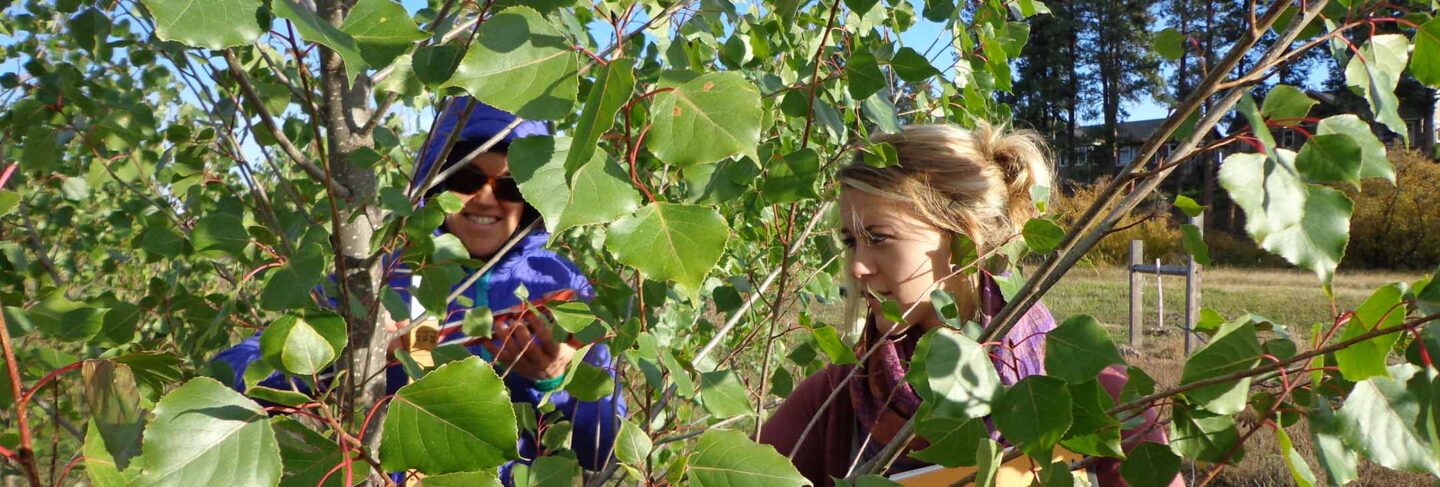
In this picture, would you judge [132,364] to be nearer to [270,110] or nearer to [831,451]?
[270,110]

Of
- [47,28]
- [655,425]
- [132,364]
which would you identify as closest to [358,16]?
[132,364]

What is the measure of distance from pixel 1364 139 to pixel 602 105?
0.53m

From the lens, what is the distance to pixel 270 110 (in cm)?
122

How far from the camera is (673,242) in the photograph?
0.64 meters

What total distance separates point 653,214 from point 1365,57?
0.55 metres

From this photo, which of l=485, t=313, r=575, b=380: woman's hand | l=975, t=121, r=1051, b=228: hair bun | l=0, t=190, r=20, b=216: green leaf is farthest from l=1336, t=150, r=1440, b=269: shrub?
l=0, t=190, r=20, b=216: green leaf

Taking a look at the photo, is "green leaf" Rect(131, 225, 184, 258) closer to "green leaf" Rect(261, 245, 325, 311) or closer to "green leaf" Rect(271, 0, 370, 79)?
"green leaf" Rect(261, 245, 325, 311)

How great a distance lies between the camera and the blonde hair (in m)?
1.60

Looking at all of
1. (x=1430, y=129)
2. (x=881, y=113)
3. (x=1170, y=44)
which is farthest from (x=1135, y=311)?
(x=881, y=113)

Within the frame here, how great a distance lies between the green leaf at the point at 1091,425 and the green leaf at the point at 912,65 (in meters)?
0.37

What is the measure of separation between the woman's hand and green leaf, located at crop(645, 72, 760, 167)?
1056mm

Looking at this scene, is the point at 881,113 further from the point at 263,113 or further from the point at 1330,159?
the point at 263,113

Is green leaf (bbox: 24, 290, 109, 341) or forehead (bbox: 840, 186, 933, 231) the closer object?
green leaf (bbox: 24, 290, 109, 341)

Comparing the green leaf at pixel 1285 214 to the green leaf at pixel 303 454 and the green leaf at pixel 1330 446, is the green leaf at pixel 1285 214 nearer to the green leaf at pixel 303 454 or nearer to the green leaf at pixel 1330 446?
the green leaf at pixel 1330 446
